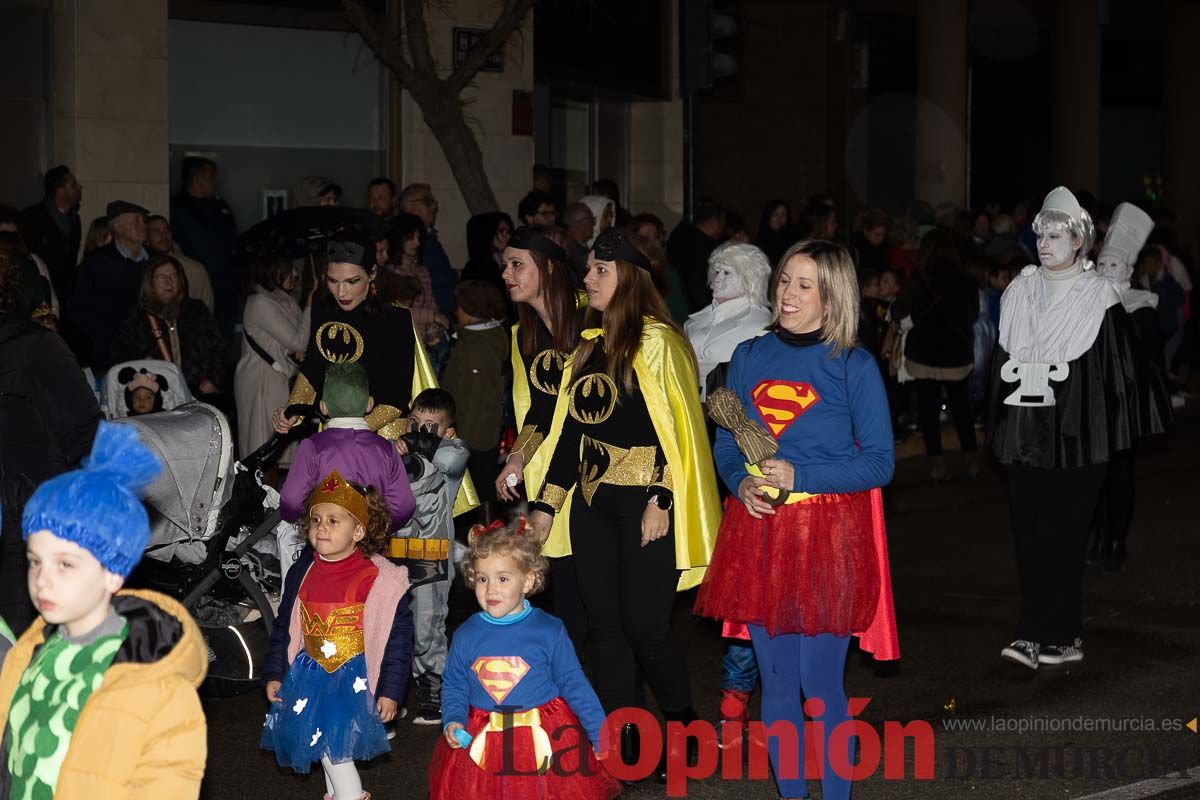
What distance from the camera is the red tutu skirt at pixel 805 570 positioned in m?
5.64

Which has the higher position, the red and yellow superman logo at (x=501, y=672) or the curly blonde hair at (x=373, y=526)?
the curly blonde hair at (x=373, y=526)

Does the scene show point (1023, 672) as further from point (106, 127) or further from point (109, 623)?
point (106, 127)

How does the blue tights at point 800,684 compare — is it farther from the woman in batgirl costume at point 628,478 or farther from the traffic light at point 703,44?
the traffic light at point 703,44

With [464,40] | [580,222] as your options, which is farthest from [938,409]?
[464,40]

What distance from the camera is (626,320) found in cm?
633

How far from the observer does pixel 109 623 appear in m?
3.76

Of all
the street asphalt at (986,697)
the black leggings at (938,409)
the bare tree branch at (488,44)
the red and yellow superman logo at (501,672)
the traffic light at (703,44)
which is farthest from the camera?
the bare tree branch at (488,44)

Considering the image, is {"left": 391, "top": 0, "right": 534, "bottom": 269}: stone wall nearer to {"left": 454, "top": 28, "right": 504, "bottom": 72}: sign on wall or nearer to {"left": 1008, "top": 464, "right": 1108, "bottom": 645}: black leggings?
{"left": 454, "top": 28, "right": 504, "bottom": 72}: sign on wall

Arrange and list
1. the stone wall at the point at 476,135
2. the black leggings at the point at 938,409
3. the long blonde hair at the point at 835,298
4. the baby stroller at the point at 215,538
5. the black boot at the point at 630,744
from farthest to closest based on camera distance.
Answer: the stone wall at the point at 476,135, the black leggings at the point at 938,409, the baby stroller at the point at 215,538, the black boot at the point at 630,744, the long blonde hair at the point at 835,298

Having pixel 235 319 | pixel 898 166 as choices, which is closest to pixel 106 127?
pixel 235 319

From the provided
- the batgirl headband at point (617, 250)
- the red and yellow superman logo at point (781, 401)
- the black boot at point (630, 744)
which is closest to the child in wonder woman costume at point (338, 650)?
the black boot at point (630, 744)

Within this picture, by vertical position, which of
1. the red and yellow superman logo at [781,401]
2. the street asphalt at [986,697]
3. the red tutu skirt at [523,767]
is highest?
the red and yellow superman logo at [781,401]

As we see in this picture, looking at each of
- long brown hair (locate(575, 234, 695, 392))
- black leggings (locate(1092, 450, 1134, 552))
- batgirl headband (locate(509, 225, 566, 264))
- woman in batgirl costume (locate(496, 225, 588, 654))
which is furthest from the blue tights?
black leggings (locate(1092, 450, 1134, 552))

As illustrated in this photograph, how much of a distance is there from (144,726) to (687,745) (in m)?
3.24
